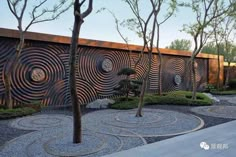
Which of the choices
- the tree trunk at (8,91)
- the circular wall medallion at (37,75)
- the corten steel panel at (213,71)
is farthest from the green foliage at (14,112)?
the corten steel panel at (213,71)

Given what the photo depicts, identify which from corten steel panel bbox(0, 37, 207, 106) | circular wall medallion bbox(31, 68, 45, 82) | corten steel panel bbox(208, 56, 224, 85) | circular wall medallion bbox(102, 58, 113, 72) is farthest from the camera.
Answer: corten steel panel bbox(208, 56, 224, 85)

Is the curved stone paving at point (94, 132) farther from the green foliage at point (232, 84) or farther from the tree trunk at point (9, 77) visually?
the green foliage at point (232, 84)

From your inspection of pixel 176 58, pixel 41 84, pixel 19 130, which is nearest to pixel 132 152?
pixel 19 130

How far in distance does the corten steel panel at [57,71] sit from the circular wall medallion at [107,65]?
5cm

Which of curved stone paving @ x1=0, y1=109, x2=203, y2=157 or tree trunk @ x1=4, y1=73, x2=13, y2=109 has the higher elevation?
tree trunk @ x1=4, y1=73, x2=13, y2=109

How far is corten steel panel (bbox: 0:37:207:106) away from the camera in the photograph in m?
8.94

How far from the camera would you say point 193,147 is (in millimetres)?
4367

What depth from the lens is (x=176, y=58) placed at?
15.5 metres

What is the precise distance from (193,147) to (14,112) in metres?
5.38

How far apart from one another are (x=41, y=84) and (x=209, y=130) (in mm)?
6342

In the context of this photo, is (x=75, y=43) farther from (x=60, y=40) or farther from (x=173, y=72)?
(x=173, y=72)

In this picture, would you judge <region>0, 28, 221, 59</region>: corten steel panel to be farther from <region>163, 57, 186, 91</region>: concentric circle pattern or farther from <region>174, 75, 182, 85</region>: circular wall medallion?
<region>174, 75, 182, 85</region>: circular wall medallion

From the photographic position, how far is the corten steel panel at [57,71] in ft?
29.3

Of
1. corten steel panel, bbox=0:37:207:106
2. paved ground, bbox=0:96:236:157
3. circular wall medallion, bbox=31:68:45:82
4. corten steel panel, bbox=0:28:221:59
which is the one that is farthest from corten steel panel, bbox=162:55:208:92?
circular wall medallion, bbox=31:68:45:82
